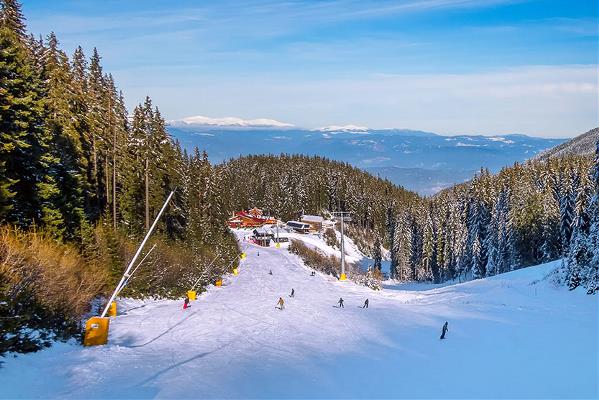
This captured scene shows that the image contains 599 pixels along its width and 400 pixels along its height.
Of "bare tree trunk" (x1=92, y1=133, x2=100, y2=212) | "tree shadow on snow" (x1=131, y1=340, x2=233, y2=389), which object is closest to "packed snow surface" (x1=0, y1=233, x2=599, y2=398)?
"tree shadow on snow" (x1=131, y1=340, x2=233, y2=389)

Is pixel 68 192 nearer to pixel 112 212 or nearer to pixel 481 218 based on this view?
pixel 112 212

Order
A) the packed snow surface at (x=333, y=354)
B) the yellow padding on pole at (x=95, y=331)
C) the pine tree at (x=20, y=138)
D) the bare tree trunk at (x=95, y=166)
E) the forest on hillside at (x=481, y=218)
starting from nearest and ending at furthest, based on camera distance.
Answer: the packed snow surface at (x=333, y=354) → the yellow padding on pole at (x=95, y=331) → the pine tree at (x=20, y=138) → the bare tree trunk at (x=95, y=166) → the forest on hillside at (x=481, y=218)

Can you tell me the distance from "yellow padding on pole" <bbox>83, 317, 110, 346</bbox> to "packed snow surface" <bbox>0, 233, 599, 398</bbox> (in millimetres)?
450

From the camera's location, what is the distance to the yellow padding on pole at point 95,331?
14.9 metres

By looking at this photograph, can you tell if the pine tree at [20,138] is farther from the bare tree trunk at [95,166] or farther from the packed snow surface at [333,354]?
the bare tree trunk at [95,166]

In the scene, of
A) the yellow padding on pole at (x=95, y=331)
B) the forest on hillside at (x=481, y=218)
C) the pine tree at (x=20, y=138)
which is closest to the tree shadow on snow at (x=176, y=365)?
the yellow padding on pole at (x=95, y=331)

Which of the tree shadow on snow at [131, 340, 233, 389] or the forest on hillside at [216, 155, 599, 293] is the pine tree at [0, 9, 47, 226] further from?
the forest on hillside at [216, 155, 599, 293]

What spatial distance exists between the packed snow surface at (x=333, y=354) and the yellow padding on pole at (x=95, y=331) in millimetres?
450

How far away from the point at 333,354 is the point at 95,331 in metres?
8.00

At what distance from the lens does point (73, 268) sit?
19.0m

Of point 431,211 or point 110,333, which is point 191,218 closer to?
point 110,333

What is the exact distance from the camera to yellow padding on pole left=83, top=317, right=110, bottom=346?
14.9m

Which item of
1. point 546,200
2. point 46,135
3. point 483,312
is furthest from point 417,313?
point 546,200

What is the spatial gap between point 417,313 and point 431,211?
75655mm
